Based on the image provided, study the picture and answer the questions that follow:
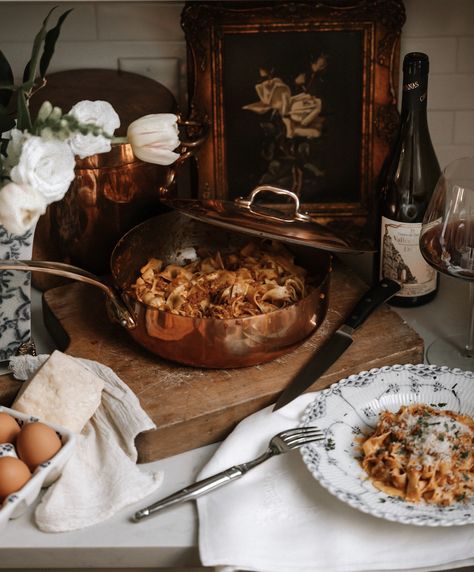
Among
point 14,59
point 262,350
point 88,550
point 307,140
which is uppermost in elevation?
point 14,59

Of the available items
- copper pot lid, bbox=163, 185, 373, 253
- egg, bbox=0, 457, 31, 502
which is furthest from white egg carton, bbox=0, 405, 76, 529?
copper pot lid, bbox=163, 185, 373, 253

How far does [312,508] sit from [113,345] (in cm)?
40

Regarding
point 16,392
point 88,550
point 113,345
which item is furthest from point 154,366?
point 88,550

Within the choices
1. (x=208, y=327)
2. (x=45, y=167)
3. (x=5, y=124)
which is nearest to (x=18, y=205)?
(x=45, y=167)

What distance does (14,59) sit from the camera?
4.67 ft

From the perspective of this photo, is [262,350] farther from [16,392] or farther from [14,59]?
[14,59]

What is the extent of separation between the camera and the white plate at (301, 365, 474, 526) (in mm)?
936

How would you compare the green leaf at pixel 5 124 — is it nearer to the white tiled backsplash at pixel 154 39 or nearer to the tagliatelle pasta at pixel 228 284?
the tagliatelle pasta at pixel 228 284

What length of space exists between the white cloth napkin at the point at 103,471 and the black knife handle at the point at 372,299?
352 mm

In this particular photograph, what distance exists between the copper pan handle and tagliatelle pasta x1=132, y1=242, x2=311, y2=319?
46mm

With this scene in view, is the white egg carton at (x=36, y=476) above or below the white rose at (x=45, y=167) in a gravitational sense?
below

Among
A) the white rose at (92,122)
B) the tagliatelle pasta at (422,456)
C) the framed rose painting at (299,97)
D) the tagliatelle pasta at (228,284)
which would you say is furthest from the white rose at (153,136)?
the tagliatelle pasta at (422,456)

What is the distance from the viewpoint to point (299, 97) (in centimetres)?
139

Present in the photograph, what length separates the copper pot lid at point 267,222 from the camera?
3.78ft
